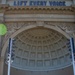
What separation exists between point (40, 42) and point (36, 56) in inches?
46.8

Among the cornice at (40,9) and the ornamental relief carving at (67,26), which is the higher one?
the cornice at (40,9)

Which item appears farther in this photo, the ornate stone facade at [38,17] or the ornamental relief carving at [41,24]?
the ornate stone facade at [38,17]

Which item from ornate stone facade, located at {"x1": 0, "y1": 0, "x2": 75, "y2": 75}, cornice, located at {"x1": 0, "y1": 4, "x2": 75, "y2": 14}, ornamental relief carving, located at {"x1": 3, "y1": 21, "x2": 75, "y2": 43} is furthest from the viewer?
cornice, located at {"x1": 0, "y1": 4, "x2": 75, "y2": 14}

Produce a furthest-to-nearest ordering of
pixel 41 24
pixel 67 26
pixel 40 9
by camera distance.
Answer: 1. pixel 40 9
2. pixel 67 26
3. pixel 41 24

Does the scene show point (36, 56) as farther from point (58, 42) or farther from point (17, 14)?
point (17, 14)

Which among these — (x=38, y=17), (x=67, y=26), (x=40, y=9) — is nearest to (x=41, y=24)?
→ (x=38, y=17)

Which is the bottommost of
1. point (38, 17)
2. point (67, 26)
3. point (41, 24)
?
point (67, 26)

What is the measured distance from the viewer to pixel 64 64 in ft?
50.9

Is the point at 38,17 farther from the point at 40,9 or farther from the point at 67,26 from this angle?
the point at 67,26

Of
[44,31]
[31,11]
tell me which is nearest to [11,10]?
[31,11]

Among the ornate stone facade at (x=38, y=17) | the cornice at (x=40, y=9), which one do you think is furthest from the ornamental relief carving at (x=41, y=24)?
the cornice at (x=40, y=9)

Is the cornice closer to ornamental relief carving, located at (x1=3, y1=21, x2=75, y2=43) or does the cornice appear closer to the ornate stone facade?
the ornate stone facade

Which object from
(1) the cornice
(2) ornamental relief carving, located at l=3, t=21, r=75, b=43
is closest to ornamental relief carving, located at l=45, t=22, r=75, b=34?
(2) ornamental relief carving, located at l=3, t=21, r=75, b=43

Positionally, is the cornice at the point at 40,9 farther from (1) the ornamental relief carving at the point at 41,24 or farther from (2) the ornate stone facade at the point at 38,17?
(1) the ornamental relief carving at the point at 41,24
